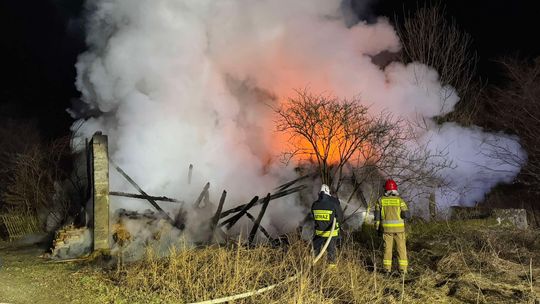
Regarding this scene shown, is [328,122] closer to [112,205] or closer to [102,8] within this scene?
[112,205]

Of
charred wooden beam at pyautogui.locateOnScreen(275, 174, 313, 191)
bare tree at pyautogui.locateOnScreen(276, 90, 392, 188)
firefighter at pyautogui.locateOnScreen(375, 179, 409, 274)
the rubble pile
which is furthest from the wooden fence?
firefighter at pyautogui.locateOnScreen(375, 179, 409, 274)

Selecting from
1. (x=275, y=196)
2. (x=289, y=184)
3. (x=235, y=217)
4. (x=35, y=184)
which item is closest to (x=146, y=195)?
(x=235, y=217)

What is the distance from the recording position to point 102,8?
12773 millimetres

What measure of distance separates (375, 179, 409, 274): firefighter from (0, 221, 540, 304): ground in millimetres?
458

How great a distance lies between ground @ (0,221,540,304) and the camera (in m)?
6.04

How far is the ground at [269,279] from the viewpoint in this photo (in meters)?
6.04

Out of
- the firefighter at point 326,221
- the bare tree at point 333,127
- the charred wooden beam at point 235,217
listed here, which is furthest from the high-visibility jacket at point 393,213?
the charred wooden beam at point 235,217

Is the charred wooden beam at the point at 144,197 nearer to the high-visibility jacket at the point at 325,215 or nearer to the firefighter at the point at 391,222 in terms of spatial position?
the high-visibility jacket at the point at 325,215

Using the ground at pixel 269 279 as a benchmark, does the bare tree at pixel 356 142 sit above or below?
above

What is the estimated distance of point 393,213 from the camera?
795 centimetres

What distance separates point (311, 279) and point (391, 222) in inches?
85.0

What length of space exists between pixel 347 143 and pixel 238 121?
4.18 metres

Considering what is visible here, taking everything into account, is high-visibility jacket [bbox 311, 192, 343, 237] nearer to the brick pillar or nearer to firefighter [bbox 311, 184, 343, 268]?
firefighter [bbox 311, 184, 343, 268]

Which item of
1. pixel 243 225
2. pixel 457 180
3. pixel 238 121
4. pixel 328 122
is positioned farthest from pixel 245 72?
pixel 457 180
